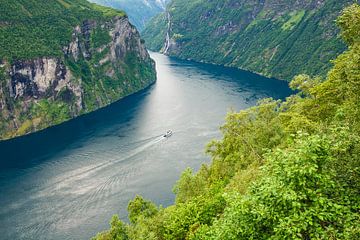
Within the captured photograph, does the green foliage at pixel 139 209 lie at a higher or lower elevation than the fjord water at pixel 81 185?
higher

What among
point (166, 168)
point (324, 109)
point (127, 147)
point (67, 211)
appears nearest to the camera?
point (324, 109)

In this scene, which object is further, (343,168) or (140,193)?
(140,193)

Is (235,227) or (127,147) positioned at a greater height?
(235,227)

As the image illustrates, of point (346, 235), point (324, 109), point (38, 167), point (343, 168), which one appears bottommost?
point (38, 167)

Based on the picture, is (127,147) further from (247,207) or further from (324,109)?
(247,207)

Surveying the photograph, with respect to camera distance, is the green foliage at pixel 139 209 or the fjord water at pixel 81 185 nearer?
the green foliage at pixel 139 209

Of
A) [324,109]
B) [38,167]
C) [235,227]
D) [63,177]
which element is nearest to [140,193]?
[63,177]

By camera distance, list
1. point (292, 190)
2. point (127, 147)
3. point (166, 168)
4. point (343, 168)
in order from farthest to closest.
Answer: point (127, 147)
point (166, 168)
point (343, 168)
point (292, 190)

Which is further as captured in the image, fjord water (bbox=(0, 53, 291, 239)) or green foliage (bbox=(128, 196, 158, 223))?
fjord water (bbox=(0, 53, 291, 239))

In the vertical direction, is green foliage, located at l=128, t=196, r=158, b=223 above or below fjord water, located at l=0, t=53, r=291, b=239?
above

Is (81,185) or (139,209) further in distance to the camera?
(81,185)

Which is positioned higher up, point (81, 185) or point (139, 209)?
point (139, 209)
